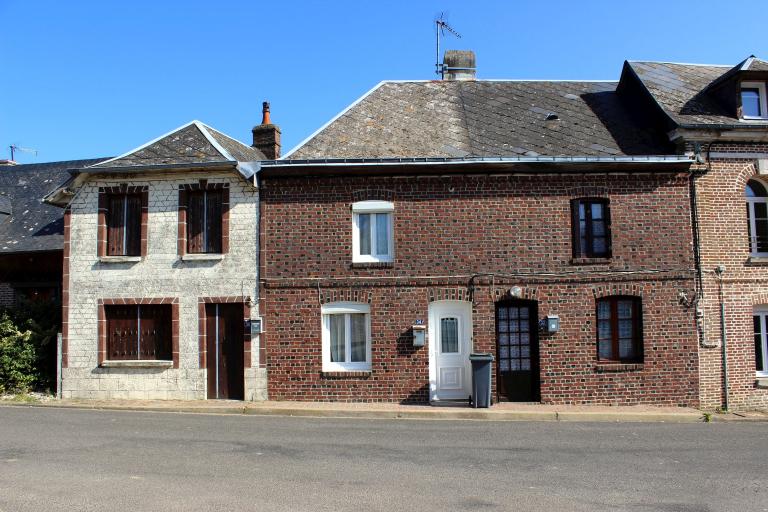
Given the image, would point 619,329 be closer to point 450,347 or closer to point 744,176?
point 450,347

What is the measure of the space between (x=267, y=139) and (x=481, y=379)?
8759mm

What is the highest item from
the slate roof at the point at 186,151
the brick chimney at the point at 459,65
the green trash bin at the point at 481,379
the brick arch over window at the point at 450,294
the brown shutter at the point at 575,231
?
the brick chimney at the point at 459,65

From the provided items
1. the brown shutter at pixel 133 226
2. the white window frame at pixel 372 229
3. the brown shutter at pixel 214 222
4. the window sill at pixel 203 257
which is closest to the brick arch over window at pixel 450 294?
the white window frame at pixel 372 229

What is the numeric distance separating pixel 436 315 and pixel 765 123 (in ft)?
28.6

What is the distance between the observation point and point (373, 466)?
27.9ft

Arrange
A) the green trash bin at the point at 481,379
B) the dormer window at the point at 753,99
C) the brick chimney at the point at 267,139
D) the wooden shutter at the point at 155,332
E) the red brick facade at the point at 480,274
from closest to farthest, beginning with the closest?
1. the green trash bin at the point at 481,379
2. the red brick facade at the point at 480,274
3. the wooden shutter at the point at 155,332
4. the dormer window at the point at 753,99
5. the brick chimney at the point at 267,139

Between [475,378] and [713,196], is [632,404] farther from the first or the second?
[713,196]

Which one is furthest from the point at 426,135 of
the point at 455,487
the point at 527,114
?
the point at 455,487

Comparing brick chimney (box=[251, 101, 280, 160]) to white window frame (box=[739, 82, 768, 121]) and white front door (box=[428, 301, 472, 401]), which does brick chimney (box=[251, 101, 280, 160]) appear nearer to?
white front door (box=[428, 301, 472, 401])

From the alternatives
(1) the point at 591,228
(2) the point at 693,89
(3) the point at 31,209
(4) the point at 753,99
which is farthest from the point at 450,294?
(3) the point at 31,209

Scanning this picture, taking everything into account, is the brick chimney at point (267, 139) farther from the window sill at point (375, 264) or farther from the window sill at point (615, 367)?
the window sill at point (615, 367)

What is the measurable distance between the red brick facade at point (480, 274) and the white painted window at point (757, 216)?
5.72 ft

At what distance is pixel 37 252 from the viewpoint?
18328 mm

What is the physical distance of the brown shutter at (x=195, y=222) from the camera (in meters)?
15.8
